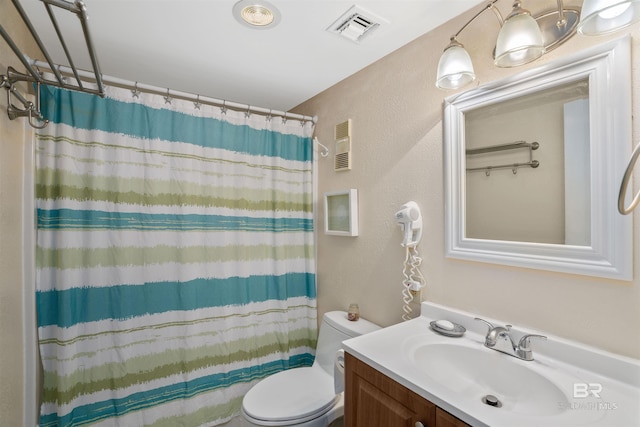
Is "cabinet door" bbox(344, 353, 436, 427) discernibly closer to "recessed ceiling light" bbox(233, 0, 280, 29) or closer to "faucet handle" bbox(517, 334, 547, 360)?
"faucet handle" bbox(517, 334, 547, 360)

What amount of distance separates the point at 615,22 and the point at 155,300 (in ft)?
7.29

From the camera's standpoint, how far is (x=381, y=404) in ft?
3.15

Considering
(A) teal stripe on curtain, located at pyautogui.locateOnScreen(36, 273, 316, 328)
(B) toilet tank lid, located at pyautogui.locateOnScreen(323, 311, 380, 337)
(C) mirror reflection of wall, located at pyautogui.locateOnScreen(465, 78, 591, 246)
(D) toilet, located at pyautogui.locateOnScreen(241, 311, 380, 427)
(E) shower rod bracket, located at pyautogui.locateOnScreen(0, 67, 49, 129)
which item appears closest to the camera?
(C) mirror reflection of wall, located at pyautogui.locateOnScreen(465, 78, 591, 246)

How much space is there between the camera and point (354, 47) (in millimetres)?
1545

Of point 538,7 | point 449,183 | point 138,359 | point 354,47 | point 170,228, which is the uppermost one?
point 354,47

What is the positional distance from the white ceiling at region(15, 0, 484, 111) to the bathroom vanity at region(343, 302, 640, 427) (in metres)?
1.32

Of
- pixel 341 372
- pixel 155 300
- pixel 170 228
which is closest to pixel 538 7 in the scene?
pixel 341 372

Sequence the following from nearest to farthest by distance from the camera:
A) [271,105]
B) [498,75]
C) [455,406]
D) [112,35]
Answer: [455,406]
[498,75]
[112,35]
[271,105]

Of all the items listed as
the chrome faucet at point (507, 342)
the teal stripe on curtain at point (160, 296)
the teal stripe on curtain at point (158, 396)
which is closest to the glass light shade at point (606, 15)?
the chrome faucet at point (507, 342)

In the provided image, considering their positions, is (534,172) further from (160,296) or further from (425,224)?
(160,296)

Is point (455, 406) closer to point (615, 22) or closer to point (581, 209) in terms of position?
point (581, 209)

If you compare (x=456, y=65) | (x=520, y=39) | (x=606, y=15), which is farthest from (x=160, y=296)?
(x=606, y=15)

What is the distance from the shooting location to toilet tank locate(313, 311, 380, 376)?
1606 millimetres

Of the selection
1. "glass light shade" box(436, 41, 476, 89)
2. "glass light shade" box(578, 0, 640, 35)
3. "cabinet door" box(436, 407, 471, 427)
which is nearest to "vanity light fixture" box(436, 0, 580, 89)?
"glass light shade" box(436, 41, 476, 89)
